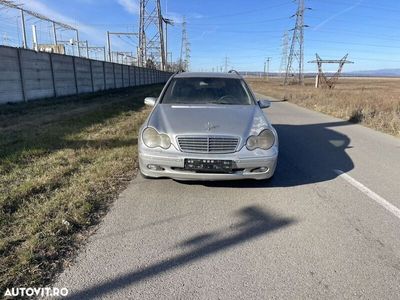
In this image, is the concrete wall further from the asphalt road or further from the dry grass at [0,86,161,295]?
the asphalt road

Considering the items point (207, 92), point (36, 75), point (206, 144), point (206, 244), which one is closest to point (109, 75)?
point (36, 75)

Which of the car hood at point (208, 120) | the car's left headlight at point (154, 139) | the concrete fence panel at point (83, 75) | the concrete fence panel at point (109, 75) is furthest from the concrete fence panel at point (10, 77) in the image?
the concrete fence panel at point (109, 75)

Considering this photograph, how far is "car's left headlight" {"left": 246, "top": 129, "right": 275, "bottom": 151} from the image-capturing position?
4.68 m

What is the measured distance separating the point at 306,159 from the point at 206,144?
3.17 meters

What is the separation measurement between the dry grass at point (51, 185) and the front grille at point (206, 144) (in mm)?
1186

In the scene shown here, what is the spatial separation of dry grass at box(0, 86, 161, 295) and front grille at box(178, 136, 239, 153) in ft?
3.89

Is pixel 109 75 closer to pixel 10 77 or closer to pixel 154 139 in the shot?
pixel 10 77

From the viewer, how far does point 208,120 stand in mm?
4938

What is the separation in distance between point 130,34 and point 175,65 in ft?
158

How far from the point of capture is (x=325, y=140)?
923cm

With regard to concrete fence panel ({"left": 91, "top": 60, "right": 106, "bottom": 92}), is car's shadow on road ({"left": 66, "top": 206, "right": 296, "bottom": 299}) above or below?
below

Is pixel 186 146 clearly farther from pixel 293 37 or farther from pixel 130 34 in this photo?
pixel 130 34

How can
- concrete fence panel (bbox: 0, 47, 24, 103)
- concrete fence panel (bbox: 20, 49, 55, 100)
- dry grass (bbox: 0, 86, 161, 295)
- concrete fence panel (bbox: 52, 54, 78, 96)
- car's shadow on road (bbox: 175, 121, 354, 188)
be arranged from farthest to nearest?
concrete fence panel (bbox: 52, 54, 78, 96), concrete fence panel (bbox: 20, 49, 55, 100), concrete fence panel (bbox: 0, 47, 24, 103), car's shadow on road (bbox: 175, 121, 354, 188), dry grass (bbox: 0, 86, 161, 295)

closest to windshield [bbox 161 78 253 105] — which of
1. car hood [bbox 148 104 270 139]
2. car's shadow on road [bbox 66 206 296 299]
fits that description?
car hood [bbox 148 104 270 139]
